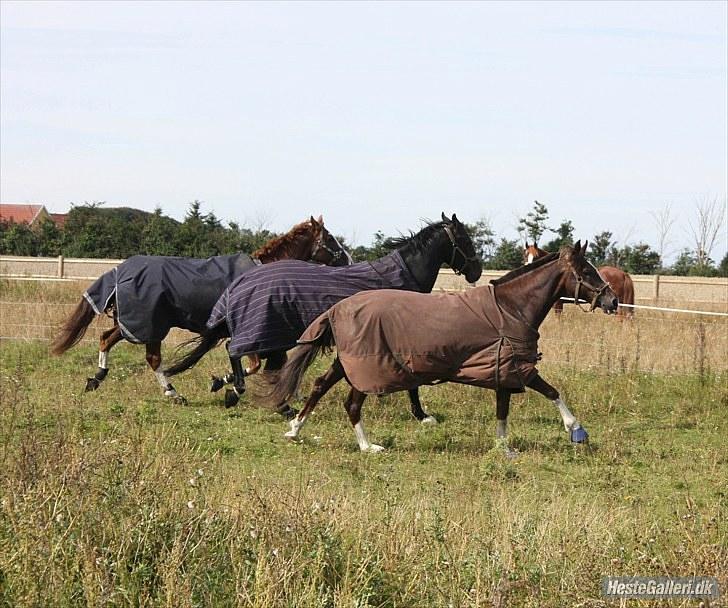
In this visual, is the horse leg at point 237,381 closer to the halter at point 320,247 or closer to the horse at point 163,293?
the horse at point 163,293

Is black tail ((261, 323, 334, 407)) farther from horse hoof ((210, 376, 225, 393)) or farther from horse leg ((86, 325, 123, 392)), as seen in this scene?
horse leg ((86, 325, 123, 392))

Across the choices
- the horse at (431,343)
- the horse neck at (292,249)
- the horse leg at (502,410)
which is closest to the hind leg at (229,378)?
the horse neck at (292,249)

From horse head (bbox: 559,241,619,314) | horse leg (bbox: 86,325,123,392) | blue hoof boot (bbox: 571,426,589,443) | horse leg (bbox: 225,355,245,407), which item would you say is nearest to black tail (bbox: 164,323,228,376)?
horse leg (bbox: 225,355,245,407)

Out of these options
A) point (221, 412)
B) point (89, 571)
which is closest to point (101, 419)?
point (221, 412)

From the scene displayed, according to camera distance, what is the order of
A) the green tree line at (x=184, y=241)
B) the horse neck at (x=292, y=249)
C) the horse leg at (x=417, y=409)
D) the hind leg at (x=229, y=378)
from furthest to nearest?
the green tree line at (x=184, y=241) → the horse neck at (x=292, y=249) → the hind leg at (x=229, y=378) → the horse leg at (x=417, y=409)

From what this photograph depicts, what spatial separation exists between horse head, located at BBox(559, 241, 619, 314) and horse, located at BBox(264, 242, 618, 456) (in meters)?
0.30

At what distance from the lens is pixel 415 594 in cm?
482

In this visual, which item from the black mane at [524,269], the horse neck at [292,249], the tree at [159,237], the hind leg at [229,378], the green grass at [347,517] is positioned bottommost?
the green grass at [347,517]

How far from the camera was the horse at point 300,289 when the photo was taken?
9836 mm

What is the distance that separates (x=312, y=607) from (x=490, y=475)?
3397mm

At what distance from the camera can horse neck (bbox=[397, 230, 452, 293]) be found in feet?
34.1

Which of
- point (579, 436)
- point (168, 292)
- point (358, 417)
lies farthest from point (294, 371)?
point (168, 292)

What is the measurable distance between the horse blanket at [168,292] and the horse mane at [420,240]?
1566 mm

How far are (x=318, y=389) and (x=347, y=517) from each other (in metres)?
3.73
